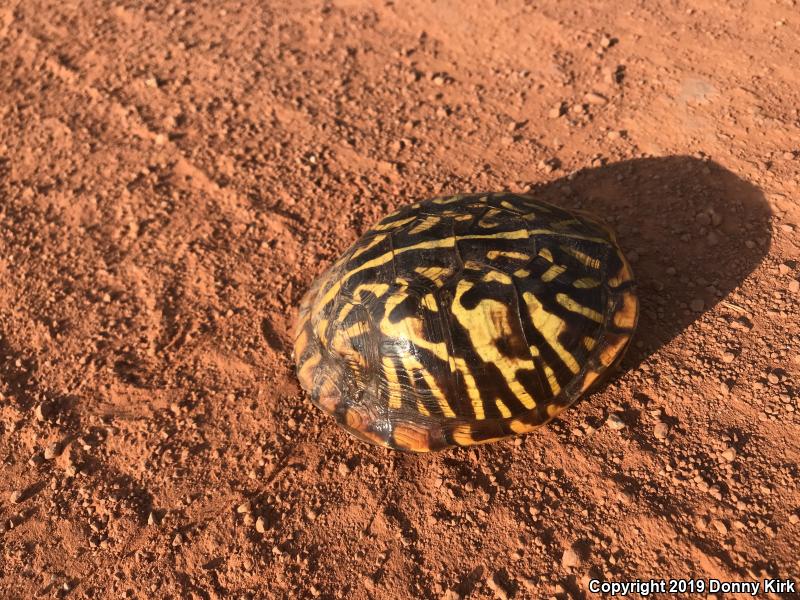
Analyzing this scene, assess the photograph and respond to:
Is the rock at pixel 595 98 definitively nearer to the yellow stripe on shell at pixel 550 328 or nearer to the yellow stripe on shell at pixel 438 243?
the yellow stripe on shell at pixel 438 243

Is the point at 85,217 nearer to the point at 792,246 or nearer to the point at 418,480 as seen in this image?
the point at 418,480

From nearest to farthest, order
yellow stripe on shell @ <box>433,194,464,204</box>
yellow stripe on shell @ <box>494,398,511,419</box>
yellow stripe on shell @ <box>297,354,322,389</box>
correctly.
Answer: yellow stripe on shell @ <box>494,398,511,419</box> → yellow stripe on shell @ <box>297,354,322,389</box> → yellow stripe on shell @ <box>433,194,464,204</box>

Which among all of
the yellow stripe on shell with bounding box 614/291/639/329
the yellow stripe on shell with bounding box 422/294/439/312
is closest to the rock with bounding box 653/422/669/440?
the yellow stripe on shell with bounding box 614/291/639/329

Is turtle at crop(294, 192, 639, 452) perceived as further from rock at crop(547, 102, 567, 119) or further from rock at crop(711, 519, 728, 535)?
rock at crop(547, 102, 567, 119)

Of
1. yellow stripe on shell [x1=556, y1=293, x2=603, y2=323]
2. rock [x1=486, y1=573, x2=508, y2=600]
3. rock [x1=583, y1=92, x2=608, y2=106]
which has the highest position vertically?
rock [x1=583, y1=92, x2=608, y2=106]

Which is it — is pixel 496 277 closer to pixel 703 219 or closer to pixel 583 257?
pixel 583 257
